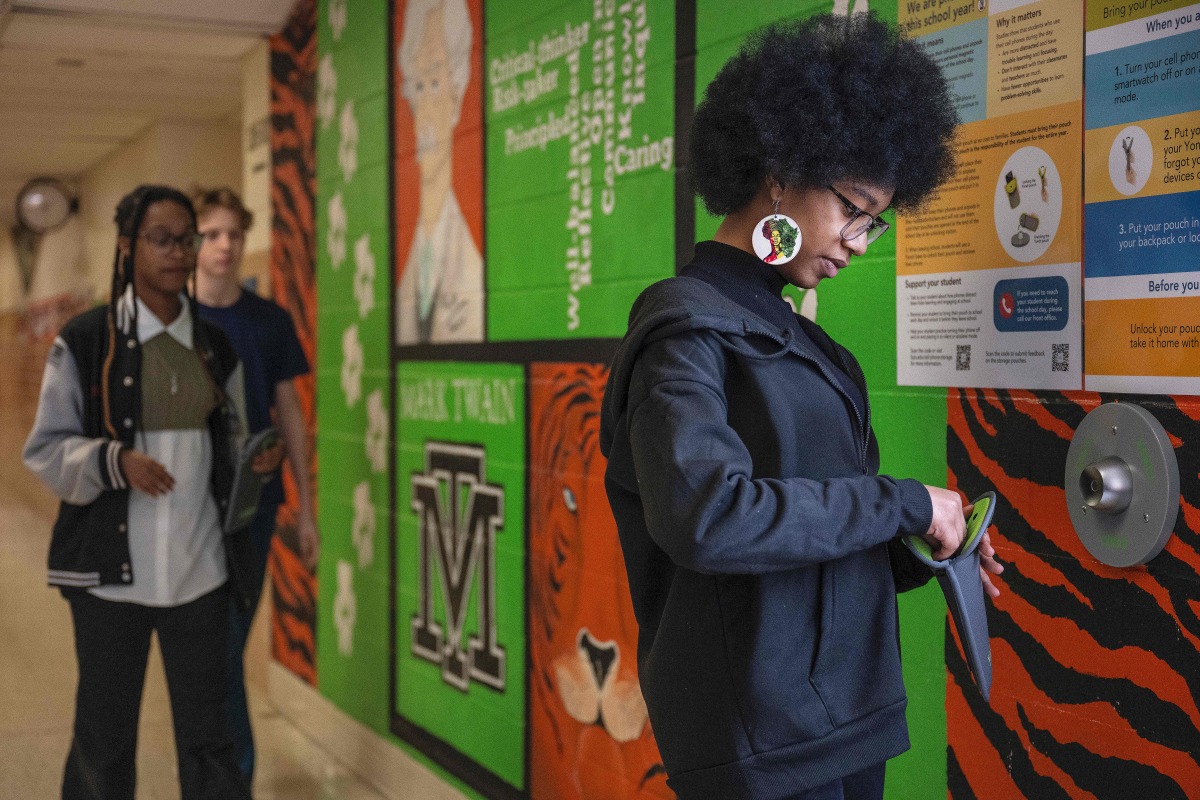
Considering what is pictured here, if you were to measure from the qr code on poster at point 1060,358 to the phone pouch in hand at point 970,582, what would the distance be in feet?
1.11

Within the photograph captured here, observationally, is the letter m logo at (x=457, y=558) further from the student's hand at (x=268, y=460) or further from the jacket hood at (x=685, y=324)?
the jacket hood at (x=685, y=324)

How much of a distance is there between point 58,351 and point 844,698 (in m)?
2.04

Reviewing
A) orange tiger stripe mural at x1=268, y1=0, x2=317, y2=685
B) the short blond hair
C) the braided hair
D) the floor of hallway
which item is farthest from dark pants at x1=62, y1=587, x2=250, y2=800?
orange tiger stripe mural at x1=268, y1=0, x2=317, y2=685

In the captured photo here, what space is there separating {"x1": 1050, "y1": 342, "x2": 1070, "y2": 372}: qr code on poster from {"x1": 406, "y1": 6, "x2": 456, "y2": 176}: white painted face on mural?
2025 millimetres

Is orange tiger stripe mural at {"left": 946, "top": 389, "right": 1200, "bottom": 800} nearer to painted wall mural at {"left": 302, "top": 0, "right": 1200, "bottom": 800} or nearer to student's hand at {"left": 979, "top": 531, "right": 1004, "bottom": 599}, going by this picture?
painted wall mural at {"left": 302, "top": 0, "right": 1200, "bottom": 800}

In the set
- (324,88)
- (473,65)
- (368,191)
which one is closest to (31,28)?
(324,88)

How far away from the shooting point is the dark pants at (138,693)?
266 centimetres

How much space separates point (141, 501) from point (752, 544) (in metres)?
1.88

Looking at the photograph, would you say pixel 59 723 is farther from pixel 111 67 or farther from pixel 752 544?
pixel 752 544

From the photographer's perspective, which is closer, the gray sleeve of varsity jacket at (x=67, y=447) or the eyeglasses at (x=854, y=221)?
the eyeglasses at (x=854, y=221)

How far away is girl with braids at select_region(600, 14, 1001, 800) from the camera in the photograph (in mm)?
1241

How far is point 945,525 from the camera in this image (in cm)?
131

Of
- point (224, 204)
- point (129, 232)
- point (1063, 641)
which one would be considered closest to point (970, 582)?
point (1063, 641)

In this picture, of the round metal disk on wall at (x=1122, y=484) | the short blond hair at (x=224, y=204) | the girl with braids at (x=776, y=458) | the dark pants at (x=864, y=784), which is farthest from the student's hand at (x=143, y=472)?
the round metal disk on wall at (x=1122, y=484)
